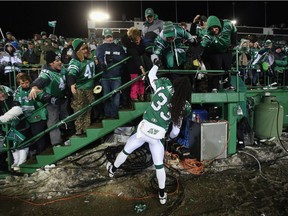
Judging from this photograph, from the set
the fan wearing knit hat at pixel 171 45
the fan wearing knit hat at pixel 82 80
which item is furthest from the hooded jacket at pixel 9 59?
the fan wearing knit hat at pixel 171 45

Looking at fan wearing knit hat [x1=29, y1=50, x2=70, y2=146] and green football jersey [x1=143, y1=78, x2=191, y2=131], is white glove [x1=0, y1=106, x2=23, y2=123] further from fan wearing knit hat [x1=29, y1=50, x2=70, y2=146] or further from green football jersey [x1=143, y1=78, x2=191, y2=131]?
green football jersey [x1=143, y1=78, x2=191, y2=131]

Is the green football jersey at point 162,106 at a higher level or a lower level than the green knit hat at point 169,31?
lower

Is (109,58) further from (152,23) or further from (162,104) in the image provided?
(162,104)

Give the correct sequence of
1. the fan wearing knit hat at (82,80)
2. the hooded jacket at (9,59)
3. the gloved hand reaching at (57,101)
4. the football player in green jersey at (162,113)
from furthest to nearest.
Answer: the hooded jacket at (9,59)
the gloved hand reaching at (57,101)
the fan wearing knit hat at (82,80)
the football player in green jersey at (162,113)

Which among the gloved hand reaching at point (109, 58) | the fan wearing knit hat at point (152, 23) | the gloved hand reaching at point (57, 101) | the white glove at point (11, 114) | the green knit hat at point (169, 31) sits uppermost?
the fan wearing knit hat at point (152, 23)

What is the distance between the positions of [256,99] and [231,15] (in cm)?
2931

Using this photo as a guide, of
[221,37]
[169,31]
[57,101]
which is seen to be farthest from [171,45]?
[57,101]

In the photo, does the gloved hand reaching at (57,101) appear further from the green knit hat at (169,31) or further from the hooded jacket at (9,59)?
the hooded jacket at (9,59)

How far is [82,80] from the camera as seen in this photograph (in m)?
6.52

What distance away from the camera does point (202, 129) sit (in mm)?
6477

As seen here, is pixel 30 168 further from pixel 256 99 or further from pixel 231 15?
pixel 231 15

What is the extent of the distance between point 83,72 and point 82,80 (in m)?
0.20

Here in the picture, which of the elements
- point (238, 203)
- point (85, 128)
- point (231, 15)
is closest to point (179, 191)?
point (238, 203)

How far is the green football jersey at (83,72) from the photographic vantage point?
625cm
